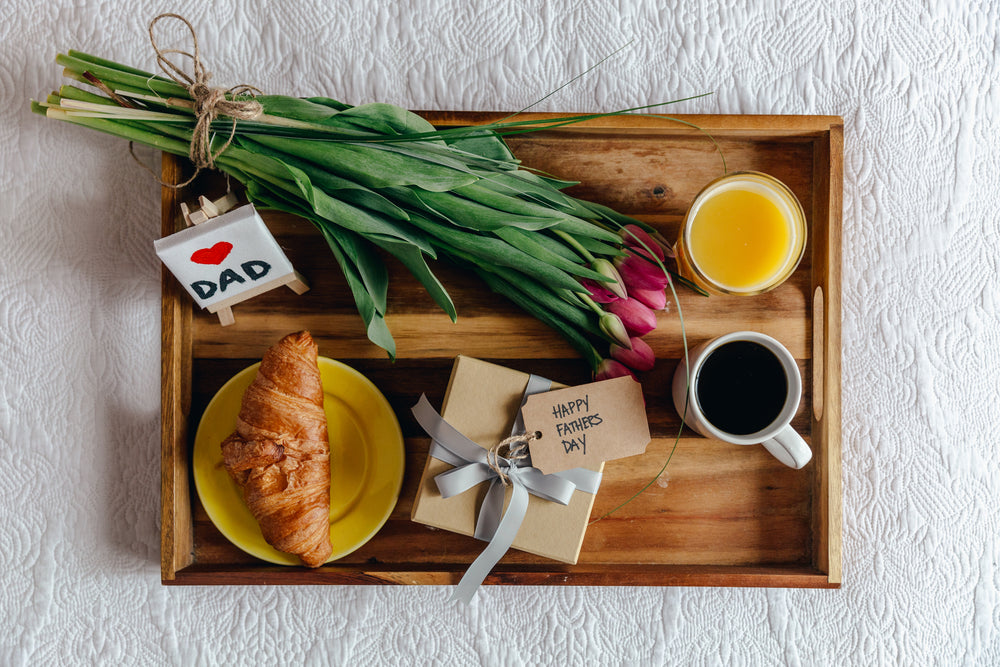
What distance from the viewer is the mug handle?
0.74 m

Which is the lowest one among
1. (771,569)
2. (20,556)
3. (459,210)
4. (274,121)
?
(771,569)

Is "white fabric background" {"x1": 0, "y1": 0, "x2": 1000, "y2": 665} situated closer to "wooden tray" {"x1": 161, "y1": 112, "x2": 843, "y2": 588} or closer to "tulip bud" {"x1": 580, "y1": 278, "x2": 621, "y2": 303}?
"wooden tray" {"x1": 161, "y1": 112, "x2": 843, "y2": 588}

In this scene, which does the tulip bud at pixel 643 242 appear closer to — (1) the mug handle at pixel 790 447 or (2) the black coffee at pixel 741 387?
(2) the black coffee at pixel 741 387

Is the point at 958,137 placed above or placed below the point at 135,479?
above

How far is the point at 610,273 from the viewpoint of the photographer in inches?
30.6

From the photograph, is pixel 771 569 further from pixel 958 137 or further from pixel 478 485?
pixel 958 137

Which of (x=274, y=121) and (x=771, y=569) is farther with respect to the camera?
(x=771, y=569)

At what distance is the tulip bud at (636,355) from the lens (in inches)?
31.0

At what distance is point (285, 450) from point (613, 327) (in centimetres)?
41

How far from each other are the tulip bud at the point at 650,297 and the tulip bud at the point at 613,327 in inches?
1.5

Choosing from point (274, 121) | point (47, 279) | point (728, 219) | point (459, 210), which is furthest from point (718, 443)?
point (47, 279)

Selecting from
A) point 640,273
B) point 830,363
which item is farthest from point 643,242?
point 830,363

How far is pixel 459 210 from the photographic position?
738 millimetres

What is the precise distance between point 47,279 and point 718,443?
3.06 ft
